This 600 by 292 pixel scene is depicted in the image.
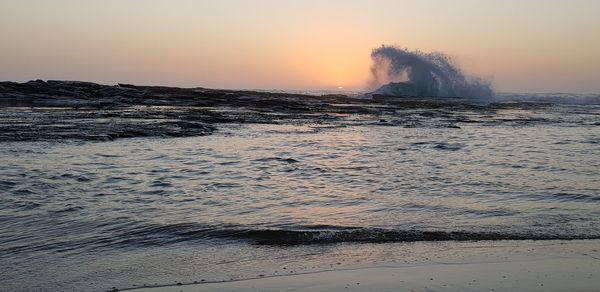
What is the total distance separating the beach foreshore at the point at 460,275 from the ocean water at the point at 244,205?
37 cm

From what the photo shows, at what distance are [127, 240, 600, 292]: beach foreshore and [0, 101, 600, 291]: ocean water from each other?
37 centimetres

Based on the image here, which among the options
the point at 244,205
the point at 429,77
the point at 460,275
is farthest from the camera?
the point at 429,77

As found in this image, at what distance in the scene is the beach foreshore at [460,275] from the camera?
4.77 metres

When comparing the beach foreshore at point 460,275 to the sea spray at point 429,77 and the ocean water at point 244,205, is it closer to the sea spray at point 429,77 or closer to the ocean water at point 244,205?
the ocean water at point 244,205

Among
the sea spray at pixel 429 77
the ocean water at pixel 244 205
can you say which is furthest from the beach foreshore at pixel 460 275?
the sea spray at pixel 429 77

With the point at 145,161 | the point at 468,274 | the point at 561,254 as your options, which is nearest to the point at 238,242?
the point at 468,274

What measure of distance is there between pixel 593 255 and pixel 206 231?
15.4 ft

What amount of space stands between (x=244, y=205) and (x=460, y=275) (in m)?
4.15

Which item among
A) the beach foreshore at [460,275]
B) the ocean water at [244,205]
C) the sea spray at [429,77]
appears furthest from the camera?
the sea spray at [429,77]

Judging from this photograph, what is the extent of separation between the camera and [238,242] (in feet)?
21.2

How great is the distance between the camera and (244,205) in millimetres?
8422

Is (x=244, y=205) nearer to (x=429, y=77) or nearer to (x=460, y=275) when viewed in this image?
(x=460, y=275)

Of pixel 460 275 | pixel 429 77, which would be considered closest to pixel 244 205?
pixel 460 275

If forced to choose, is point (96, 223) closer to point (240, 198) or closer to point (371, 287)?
point (240, 198)
